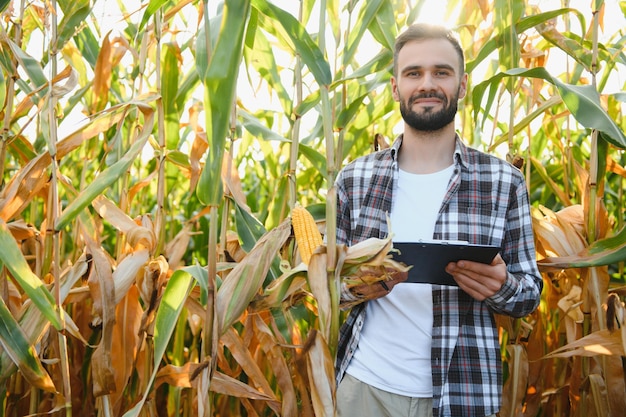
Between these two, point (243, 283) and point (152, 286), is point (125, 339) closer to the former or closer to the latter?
point (152, 286)

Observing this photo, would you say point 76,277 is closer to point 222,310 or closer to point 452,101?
point 222,310

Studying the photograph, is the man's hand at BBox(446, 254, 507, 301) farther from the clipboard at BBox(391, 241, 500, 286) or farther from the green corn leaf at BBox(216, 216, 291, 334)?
the green corn leaf at BBox(216, 216, 291, 334)

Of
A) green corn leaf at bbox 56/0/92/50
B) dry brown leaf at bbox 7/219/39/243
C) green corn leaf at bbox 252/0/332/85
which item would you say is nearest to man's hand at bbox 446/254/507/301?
green corn leaf at bbox 252/0/332/85

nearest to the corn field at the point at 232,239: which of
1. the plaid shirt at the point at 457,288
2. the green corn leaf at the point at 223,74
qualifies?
the green corn leaf at the point at 223,74

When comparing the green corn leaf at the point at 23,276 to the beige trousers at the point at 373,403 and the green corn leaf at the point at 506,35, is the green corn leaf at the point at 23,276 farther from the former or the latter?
the green corn leaf at the point at 506,35

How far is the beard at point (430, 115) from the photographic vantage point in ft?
5.95

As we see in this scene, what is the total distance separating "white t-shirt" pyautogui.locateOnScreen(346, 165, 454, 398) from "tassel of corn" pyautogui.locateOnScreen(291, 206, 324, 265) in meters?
0.29

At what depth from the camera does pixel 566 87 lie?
1901mm

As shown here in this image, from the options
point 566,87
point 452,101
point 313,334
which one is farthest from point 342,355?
point 566,87

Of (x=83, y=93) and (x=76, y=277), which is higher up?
(x=83, y=93)

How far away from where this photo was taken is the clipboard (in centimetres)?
148

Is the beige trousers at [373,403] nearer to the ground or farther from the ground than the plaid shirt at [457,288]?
nearer to the ground

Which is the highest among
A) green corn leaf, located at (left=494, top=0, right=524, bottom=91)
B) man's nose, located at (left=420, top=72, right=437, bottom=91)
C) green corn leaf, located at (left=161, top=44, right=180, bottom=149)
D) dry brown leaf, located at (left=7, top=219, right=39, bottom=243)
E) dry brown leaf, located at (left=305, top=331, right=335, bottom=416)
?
green corn leaf, located at (left=494, top=0, right=524, bottom=91)

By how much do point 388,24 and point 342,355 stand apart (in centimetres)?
105
